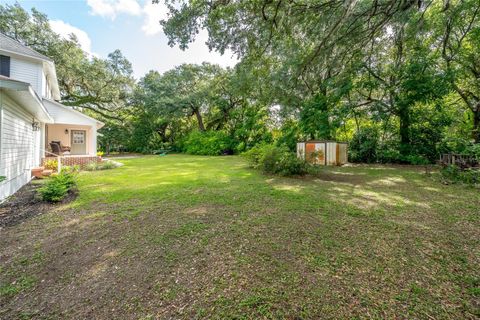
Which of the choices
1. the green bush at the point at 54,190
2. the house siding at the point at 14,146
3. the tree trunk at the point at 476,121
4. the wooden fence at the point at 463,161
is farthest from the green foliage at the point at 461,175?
the house siding at the point at 14,146

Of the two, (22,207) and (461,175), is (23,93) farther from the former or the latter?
(461,175)

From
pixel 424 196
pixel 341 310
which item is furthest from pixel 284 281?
pixel 424 196

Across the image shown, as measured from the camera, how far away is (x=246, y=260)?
2.45 m

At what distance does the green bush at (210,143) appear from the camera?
20328 mm

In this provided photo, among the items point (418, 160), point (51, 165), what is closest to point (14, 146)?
point (51, 165)

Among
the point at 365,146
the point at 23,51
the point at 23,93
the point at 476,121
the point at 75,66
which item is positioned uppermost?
the point at 75,66

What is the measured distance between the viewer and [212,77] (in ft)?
70.6

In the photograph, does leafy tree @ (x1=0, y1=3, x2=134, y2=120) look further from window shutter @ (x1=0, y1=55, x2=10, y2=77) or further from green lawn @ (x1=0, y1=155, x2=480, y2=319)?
green lawn @ (x1=0, y1=155, x2=480, y2=319)

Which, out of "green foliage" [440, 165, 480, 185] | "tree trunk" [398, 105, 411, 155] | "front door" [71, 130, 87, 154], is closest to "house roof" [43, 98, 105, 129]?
"front door" [71, 130, 87, 154]

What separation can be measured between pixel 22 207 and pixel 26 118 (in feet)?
14.9

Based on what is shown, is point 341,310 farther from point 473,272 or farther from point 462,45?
point 462,45

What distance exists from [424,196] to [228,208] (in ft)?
15.2

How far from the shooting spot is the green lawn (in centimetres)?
181

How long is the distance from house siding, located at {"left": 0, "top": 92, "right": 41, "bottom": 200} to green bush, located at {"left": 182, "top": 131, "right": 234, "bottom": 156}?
13309 mm
